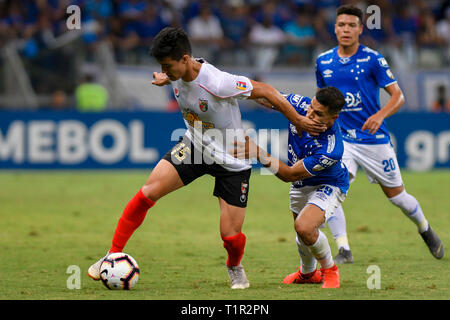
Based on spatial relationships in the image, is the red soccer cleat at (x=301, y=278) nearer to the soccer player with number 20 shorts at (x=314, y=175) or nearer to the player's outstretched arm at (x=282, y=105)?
the soccer player with number 20 shorts at (x=314, y=175)

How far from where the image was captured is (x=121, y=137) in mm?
16844

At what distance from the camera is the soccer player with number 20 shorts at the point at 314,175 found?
6.41 meters

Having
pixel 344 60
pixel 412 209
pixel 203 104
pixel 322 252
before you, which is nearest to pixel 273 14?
pixel 344 60

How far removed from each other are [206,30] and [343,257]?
12621 mm

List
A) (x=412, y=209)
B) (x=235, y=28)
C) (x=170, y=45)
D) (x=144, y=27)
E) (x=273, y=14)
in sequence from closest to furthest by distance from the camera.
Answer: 1. (x=170, y=45)
2. (x=412, y=209)
3. (x=144, y=27)
4. (x=235, y=28)
5. (x=273, y=14)

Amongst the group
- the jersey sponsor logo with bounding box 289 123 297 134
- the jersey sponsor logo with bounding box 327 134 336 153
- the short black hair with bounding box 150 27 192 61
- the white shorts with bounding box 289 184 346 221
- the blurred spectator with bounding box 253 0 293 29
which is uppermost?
the blurred spectator with bounding box 253 0 293 29

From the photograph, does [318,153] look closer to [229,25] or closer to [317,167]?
[317,167]

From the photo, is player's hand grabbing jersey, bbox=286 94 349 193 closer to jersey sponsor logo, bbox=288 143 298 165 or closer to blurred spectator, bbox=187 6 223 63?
jersey sponsor logo, bbox=288 143 298 165

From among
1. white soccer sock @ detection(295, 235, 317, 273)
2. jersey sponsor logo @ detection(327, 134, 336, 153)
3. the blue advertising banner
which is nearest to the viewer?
jersey sponsor logo @ detection(327, 134, 336, 153)

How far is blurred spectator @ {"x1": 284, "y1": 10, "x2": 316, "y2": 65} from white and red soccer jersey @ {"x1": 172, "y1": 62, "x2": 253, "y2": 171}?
39.7 feet

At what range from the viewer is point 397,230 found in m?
10.2

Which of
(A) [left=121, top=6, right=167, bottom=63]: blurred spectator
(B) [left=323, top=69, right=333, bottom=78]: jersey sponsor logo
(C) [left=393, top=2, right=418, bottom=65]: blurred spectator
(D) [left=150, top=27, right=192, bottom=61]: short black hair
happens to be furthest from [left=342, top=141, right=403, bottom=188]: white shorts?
(C) [left=393, top=2, right=418, bottom=65]: blurred spectator

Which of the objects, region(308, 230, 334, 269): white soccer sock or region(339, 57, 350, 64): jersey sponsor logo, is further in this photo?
region(339, 57, 350, 64): jersey sponsor logo

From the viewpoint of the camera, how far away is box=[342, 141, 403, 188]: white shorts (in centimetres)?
836
